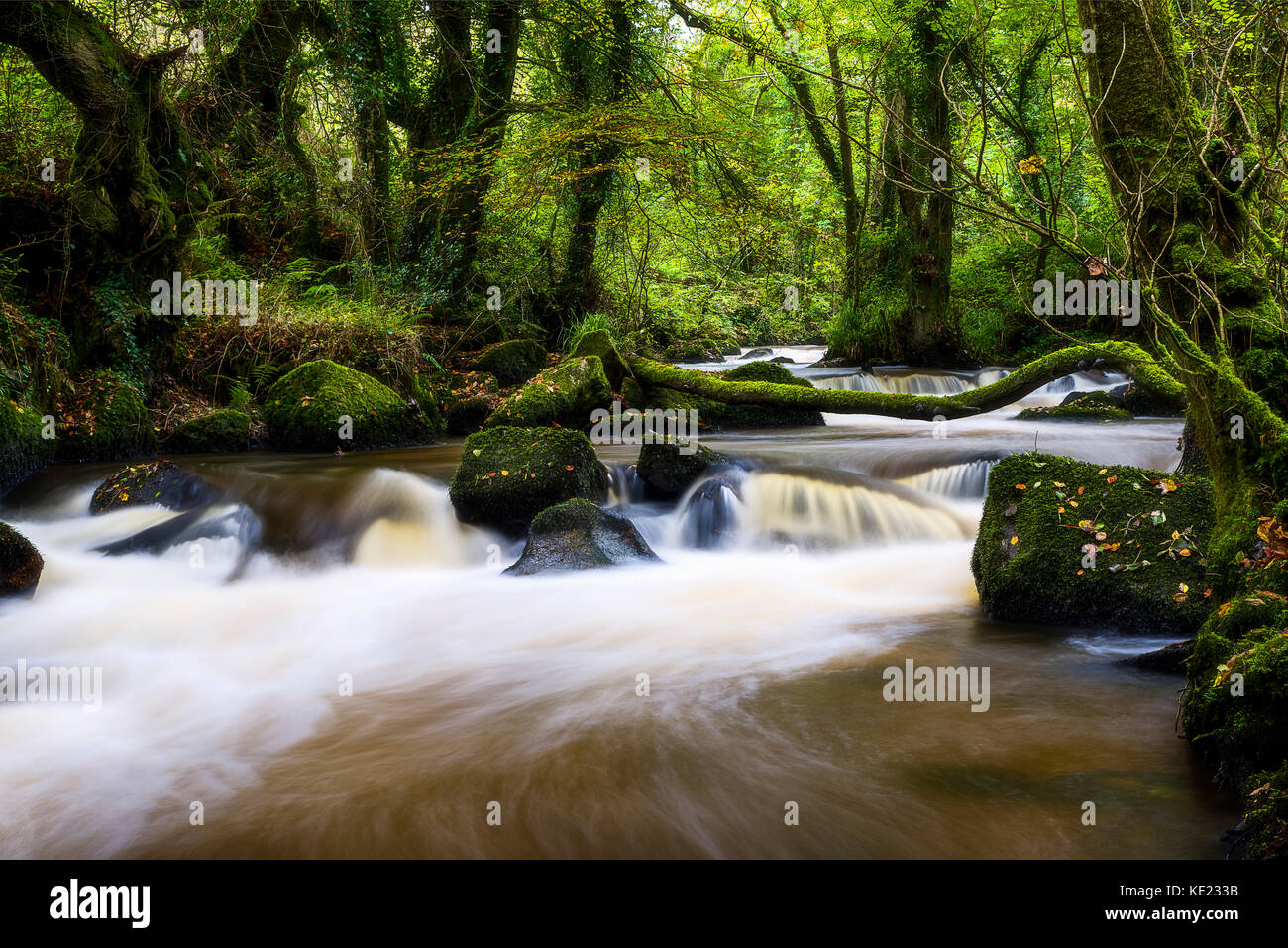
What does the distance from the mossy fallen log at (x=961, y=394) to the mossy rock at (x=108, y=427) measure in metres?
6.25

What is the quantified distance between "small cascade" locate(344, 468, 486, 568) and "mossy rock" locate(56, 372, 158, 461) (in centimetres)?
346

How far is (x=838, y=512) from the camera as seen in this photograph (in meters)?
8.46

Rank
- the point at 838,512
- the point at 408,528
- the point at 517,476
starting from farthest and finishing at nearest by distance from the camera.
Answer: the point at 838,512 → the point at 408,528 → the point at 517,476

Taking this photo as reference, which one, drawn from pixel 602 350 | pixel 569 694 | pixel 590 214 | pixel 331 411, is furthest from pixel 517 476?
pixel 590 214

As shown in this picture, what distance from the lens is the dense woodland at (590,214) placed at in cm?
461

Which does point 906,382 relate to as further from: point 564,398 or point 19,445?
point 19,445

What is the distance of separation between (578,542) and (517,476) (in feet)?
3.98

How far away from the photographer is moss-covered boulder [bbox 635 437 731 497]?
8898mm

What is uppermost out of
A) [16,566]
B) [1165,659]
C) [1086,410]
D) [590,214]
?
[590,214]

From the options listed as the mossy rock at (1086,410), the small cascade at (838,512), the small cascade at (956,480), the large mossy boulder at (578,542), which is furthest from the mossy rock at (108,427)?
the mossy rock at (1086,410)

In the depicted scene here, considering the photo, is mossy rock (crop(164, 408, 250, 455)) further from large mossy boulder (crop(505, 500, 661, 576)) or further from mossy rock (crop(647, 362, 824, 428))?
mossy rock (crop(647, 362, 824, 428))

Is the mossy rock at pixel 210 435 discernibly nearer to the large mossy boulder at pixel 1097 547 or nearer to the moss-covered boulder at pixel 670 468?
the moss-covered boulder at pixel 670 468
